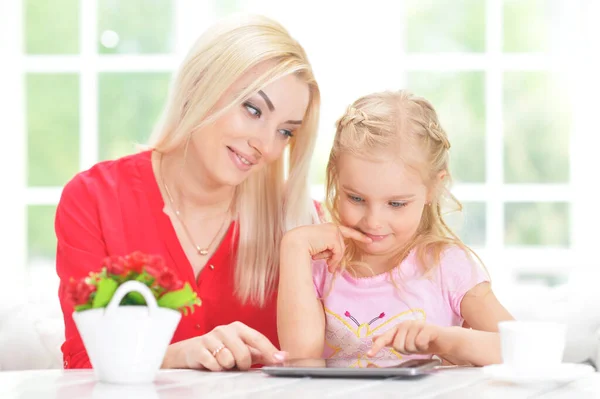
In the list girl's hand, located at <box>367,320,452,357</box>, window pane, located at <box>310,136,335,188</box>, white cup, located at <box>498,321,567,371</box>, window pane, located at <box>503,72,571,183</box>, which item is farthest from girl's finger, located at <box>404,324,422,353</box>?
window pane, located at <box>503,72,571,183</box>

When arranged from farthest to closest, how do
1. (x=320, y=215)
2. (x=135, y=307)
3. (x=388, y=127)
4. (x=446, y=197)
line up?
(x=320, y=215)
(x=446, y=197)
(x=388, y=127)
(x=135, y=307)

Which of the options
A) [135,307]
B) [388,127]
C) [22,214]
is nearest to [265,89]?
[388,127]

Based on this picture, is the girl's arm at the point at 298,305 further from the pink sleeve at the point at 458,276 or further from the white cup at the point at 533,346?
the white cup at the point at 533,346

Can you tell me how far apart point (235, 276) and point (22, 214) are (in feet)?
7.74

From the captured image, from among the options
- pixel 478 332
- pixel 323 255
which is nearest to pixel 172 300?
pixel 478 332

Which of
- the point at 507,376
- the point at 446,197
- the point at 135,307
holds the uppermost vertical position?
the point at 446,197

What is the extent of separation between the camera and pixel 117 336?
48.9 inches

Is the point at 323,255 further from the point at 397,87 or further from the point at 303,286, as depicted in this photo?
the point at 397,87

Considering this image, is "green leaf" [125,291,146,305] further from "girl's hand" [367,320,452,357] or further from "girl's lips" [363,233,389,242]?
"girl's lips" [363,233,389,242]

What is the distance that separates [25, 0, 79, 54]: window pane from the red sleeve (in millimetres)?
2265

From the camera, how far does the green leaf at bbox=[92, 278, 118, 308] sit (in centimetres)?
124

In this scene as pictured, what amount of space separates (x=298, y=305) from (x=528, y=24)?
2.76m

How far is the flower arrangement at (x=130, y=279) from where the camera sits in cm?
124

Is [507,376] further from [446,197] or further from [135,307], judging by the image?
[446,197]
